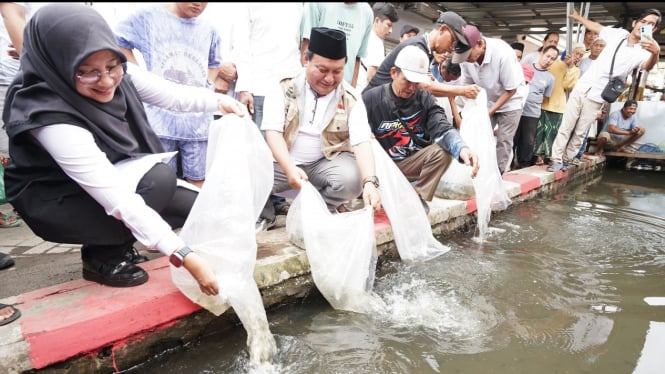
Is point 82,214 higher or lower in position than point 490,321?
higher

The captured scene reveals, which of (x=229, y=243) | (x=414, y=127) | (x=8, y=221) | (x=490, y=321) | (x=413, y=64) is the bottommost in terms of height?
(x=490, y=321)

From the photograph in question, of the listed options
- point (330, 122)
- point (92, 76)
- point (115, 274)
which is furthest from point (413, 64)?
point (115, 274)

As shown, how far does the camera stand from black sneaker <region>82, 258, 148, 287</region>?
169 centimetres

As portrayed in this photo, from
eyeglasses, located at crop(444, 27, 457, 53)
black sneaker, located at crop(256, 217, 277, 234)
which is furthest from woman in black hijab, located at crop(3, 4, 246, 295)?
eyeglasses, located at crop(444, 27, 457, 53)

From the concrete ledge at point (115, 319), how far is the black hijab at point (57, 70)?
0.64 meters

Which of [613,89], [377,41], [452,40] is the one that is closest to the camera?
[452,40]

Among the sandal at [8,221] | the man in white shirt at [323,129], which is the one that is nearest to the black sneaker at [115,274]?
the man in white shirt at [323,129]

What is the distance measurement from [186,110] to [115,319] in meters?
1.04

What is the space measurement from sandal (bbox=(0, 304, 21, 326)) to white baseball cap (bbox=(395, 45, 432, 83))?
2.37 metres

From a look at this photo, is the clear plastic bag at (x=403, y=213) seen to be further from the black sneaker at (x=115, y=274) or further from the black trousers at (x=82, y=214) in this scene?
the black sneaker at (x=115, y=274)

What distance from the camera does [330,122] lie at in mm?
2484

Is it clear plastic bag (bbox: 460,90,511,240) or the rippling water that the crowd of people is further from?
the rippling water

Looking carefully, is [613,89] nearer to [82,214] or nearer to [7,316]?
[82,214]

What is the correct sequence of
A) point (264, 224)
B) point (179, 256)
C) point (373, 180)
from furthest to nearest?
1. point (264, 224)
2. point (373, 180)
3. point (179, 256)
